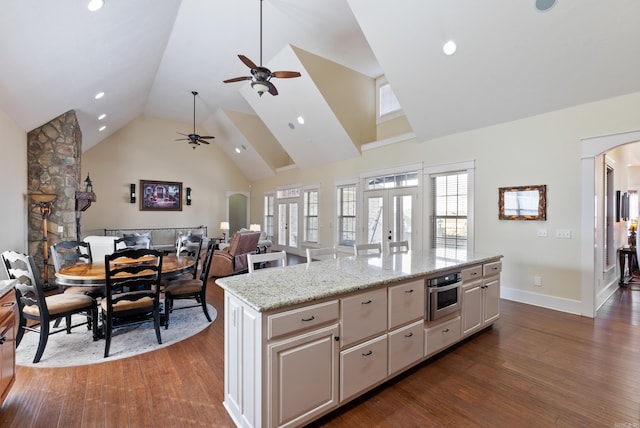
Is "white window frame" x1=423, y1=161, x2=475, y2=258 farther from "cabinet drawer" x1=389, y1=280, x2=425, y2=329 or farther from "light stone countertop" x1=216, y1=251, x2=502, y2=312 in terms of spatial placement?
"cabinet drawer" x1=389, y1=280, x2=425, y2=329

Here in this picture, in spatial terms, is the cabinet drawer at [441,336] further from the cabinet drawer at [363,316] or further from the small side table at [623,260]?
the small side table at [623,260]

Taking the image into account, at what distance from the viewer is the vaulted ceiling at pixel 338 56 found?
10.6ft

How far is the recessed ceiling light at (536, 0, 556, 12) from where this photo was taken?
3.17 meters

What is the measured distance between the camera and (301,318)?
5.67 feet

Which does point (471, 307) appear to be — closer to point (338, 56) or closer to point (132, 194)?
point (338, 56)

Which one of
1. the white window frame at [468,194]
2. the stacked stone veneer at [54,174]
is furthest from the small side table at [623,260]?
the stacked stone veneer at [54,174]

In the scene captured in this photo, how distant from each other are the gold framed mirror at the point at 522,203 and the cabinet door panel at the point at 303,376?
13.4ft

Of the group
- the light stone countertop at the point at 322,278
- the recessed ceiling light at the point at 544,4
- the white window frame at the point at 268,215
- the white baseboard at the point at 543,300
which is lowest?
the white baseboard at the point at 543,300

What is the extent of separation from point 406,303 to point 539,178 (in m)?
3.50

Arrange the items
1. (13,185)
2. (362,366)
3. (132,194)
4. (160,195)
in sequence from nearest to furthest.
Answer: (362,366) → (13,185) → (132,194) → (160,195)

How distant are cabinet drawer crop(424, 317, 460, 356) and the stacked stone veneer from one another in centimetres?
641

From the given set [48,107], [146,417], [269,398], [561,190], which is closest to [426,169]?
[561,190]

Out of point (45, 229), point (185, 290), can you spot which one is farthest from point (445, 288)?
point (45, 229)

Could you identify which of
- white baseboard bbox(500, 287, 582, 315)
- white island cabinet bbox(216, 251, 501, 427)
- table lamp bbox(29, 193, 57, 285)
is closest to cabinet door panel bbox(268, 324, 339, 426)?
white island cabinet bbox(216, 251, 501, 427)
